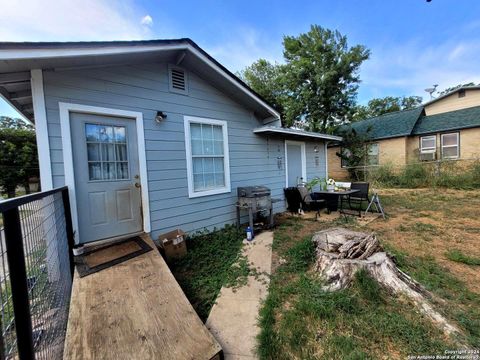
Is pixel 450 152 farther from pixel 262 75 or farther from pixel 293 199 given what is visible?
pixel 262 75

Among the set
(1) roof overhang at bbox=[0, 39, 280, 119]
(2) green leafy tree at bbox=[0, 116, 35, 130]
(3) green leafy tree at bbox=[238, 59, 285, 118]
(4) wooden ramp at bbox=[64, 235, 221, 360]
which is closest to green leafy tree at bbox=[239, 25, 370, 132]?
(3) green leafy tree at bbox=[238, 59, 285, 118]

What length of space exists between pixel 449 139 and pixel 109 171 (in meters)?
15.6

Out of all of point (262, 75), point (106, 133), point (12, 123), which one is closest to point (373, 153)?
point (262, 75)

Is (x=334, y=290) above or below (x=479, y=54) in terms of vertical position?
below

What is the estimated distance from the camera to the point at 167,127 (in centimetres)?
387

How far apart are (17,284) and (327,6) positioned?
1012 centimetres

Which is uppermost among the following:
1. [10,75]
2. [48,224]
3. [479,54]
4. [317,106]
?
[479,54]

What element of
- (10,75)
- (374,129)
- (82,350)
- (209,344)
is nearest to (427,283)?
(209,344)

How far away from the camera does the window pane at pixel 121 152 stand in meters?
3.35

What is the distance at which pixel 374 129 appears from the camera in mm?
13820

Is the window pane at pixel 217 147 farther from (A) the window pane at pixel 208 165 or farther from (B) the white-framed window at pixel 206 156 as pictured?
(A) the window pane at pixel 208 165

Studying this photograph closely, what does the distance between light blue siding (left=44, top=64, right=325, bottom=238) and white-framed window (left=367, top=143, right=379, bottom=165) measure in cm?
1068

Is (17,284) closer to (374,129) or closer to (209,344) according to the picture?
(209,344)

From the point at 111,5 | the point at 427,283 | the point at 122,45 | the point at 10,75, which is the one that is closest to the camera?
the point at 427,283
